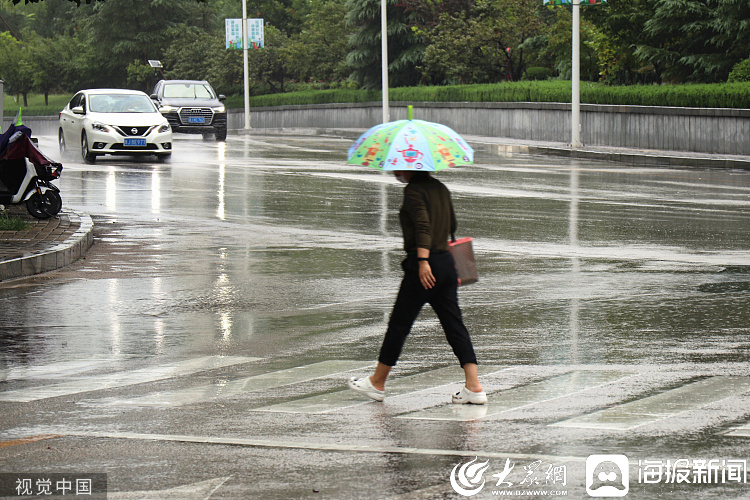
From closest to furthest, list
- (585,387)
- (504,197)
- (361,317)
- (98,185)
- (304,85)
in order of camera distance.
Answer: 1. (585,387)
2. (361,317)
3. (504,197)
4. (98,185)
5. (304,85)

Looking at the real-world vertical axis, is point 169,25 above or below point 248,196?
above

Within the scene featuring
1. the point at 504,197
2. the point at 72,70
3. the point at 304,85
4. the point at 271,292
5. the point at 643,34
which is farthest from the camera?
the point at 72,70

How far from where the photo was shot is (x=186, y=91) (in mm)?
38594

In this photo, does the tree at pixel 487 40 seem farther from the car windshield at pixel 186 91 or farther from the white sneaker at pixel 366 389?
the white sneaker at pixel 366 389

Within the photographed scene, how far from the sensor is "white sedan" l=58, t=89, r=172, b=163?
26.8m

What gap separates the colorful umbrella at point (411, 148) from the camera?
21.9 ft

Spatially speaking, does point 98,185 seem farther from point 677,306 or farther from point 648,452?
point 648,452

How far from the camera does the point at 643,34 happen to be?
120 ft

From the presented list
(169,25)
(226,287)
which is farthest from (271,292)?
(169,25)

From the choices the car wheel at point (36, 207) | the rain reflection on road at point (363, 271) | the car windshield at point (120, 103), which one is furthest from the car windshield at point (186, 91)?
the car wheel at point (36, 207)

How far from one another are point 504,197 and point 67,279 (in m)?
9.59

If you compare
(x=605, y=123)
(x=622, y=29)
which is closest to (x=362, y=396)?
(x=605, y=123)

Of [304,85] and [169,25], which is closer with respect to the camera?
[304,85]

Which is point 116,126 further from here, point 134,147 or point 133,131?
point 134,147
